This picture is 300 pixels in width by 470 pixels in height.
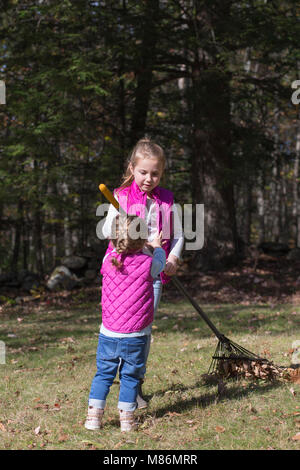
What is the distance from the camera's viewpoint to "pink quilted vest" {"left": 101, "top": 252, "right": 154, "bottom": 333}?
359cm

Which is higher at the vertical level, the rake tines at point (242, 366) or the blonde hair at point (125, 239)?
the blonde hair at point (125, 239)

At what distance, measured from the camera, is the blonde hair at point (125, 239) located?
3.51 meters

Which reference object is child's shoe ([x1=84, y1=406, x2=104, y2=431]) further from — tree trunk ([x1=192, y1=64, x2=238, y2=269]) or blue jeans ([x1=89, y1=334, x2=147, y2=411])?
tree trunk ([x1=192, y1=64, x2=238, y2=269])

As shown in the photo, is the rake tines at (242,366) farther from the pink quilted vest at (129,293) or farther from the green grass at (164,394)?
the pink quilted vest at (129,293)

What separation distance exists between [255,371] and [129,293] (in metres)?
1.85

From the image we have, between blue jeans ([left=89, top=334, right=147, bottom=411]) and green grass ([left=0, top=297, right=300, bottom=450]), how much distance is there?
0.26 metres

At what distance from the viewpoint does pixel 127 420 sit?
3676mm

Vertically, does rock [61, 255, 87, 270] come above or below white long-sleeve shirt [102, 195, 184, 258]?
below

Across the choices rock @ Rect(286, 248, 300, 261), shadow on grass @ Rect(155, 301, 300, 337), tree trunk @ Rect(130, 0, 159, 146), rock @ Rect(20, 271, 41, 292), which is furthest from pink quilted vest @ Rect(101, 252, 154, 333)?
rock @ Rect(286, 248, 300, 261)

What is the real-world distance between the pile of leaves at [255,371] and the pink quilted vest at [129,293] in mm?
1536

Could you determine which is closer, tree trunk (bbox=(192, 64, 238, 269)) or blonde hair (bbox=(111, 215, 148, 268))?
blonde hair (bbox=(111, 215, 148, 268))

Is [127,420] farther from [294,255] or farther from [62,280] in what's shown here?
[294,255]

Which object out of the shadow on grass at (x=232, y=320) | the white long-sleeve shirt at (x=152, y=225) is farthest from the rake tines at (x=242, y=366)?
the shadow on grass at (x=232, y=320)

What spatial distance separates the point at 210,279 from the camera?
12172 mm
